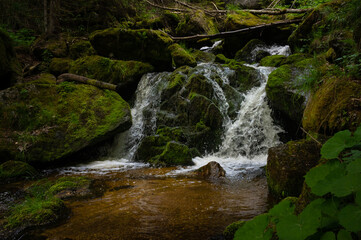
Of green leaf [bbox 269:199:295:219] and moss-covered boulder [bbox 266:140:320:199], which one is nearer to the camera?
green leaf [bbox 269:199:295:219]

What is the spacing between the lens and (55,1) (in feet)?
39.9

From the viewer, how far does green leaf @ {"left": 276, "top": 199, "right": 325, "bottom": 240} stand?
102 centimetres

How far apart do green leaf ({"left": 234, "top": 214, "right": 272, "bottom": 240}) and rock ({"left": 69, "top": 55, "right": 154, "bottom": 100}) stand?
370 inches

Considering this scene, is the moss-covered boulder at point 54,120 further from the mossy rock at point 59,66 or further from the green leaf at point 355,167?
the green leaf at point 355,167

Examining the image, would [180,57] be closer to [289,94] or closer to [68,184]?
[289,94]

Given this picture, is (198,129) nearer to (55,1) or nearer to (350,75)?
(350,75)

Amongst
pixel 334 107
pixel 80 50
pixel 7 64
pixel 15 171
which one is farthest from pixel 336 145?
pixel 80 50

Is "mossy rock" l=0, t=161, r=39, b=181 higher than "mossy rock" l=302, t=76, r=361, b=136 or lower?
lower

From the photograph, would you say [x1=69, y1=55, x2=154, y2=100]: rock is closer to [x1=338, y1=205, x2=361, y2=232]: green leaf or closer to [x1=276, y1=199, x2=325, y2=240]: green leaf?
[x1=276, y1=199, x2=325, y2=240]: green leaf

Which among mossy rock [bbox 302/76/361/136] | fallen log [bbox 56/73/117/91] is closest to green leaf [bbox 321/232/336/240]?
mossy rock [bbox 302/76/361/136]

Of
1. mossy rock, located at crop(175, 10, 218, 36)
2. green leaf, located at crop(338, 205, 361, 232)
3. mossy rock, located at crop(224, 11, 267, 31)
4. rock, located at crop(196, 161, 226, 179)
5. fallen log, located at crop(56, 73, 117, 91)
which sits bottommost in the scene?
rock, located at crop(196, 161, 226, 179)

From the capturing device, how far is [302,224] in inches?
42.0

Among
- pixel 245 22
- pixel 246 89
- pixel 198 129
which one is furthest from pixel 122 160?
pixel 245 22

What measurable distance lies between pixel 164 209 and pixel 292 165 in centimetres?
199
